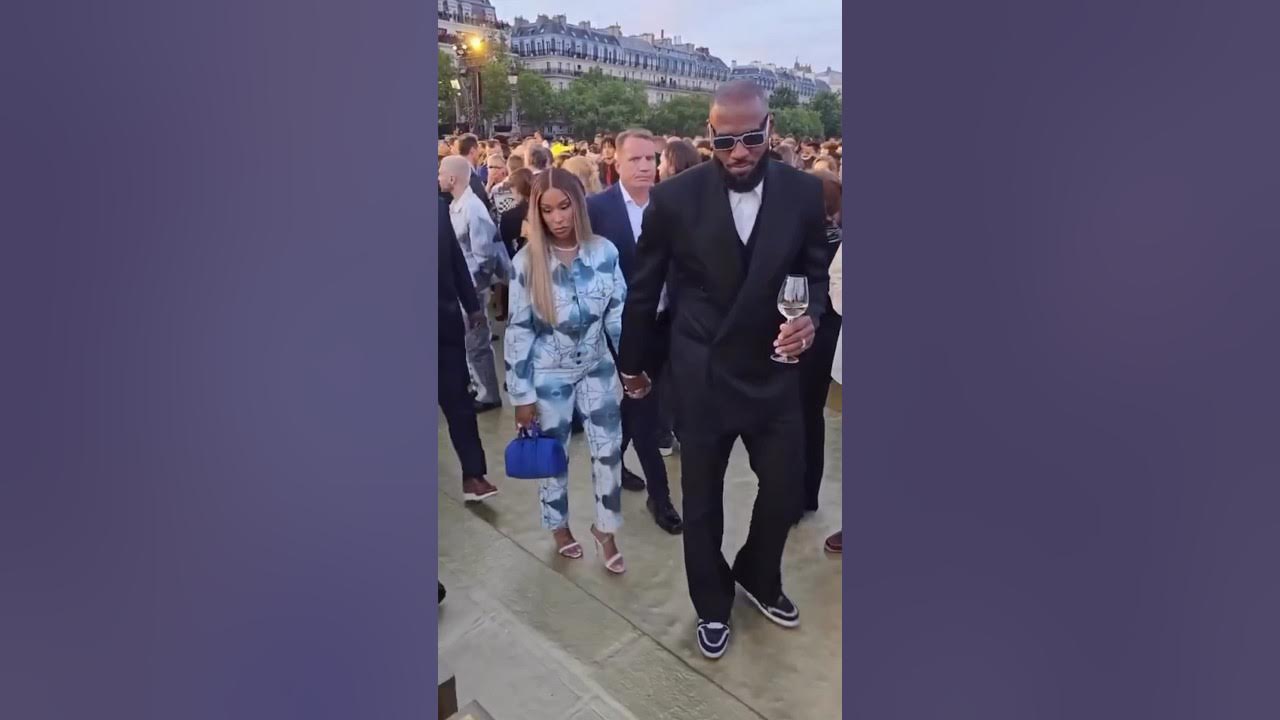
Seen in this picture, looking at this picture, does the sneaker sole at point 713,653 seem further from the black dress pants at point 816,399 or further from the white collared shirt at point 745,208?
the white collared shirt at point 745,208

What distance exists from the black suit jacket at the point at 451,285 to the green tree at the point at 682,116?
0.77m

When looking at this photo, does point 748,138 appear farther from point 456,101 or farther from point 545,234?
point 456,101

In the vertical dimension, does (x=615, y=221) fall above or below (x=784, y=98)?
below

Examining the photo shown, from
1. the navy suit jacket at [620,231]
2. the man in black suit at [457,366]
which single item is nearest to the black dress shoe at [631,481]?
the navy suit jacket at [620,231]

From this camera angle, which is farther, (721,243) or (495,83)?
(495,83)

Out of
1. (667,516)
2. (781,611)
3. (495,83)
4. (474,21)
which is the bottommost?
(781,611)

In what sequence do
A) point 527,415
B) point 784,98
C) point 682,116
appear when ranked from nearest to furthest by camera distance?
point 784,98, point 682,116, point 527,415

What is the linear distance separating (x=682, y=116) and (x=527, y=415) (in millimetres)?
984

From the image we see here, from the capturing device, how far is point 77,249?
1.62m

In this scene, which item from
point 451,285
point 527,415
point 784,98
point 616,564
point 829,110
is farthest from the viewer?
point 451,285

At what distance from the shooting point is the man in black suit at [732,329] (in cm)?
219

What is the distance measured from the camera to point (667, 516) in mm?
2416

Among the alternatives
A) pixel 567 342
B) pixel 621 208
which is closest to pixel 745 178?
pixel 621 208

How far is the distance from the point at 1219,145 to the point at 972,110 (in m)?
0.44
